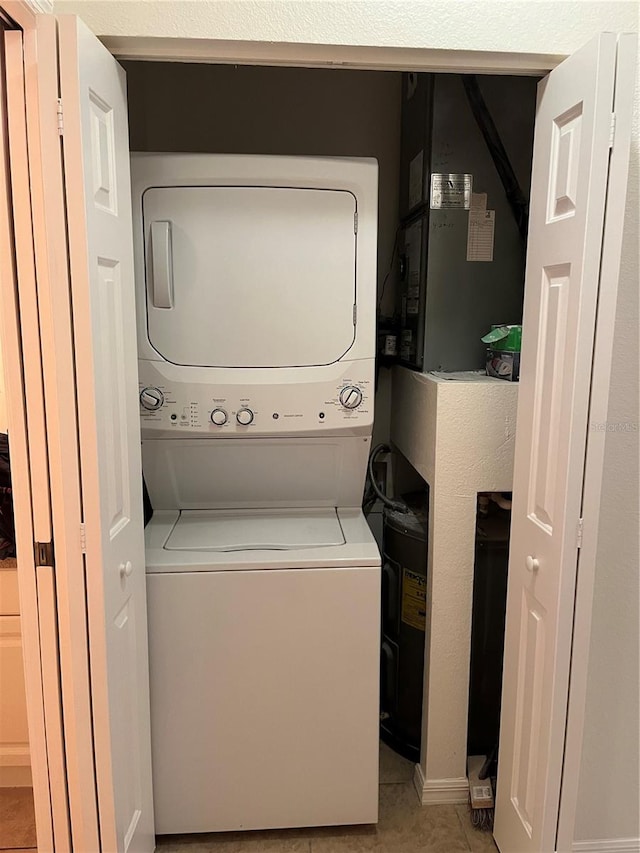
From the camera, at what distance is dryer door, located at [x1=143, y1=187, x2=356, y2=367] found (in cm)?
185

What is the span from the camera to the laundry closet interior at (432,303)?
196 cm

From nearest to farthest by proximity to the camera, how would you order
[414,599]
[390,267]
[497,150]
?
[497,150]
[414,599]
[390,267]

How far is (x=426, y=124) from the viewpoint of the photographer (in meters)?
2.03

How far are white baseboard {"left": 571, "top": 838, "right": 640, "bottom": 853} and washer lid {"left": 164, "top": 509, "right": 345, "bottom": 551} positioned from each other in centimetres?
105

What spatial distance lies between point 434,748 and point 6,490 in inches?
58.4

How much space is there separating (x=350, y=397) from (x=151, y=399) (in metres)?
0.56

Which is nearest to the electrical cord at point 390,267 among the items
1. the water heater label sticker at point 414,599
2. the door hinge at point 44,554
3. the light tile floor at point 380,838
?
the water heater label sticker at point 414,599

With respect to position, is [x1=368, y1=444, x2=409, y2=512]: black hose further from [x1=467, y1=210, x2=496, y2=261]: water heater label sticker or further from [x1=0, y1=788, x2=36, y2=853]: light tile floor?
[x1=0, y1=788, x2=36, y2=853]: light tile floor

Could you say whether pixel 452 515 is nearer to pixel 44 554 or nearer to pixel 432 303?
pixel 432 303

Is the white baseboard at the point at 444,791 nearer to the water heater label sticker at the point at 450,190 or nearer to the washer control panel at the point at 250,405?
the washer control panel at the point at 250,405

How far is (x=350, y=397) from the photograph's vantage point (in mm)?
1960

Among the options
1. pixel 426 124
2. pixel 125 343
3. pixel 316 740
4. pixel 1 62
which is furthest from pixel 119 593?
pixel 426 124

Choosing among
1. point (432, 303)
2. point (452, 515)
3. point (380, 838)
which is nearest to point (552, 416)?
point (452, 515)

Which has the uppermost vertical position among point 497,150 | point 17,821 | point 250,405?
point 497,150
